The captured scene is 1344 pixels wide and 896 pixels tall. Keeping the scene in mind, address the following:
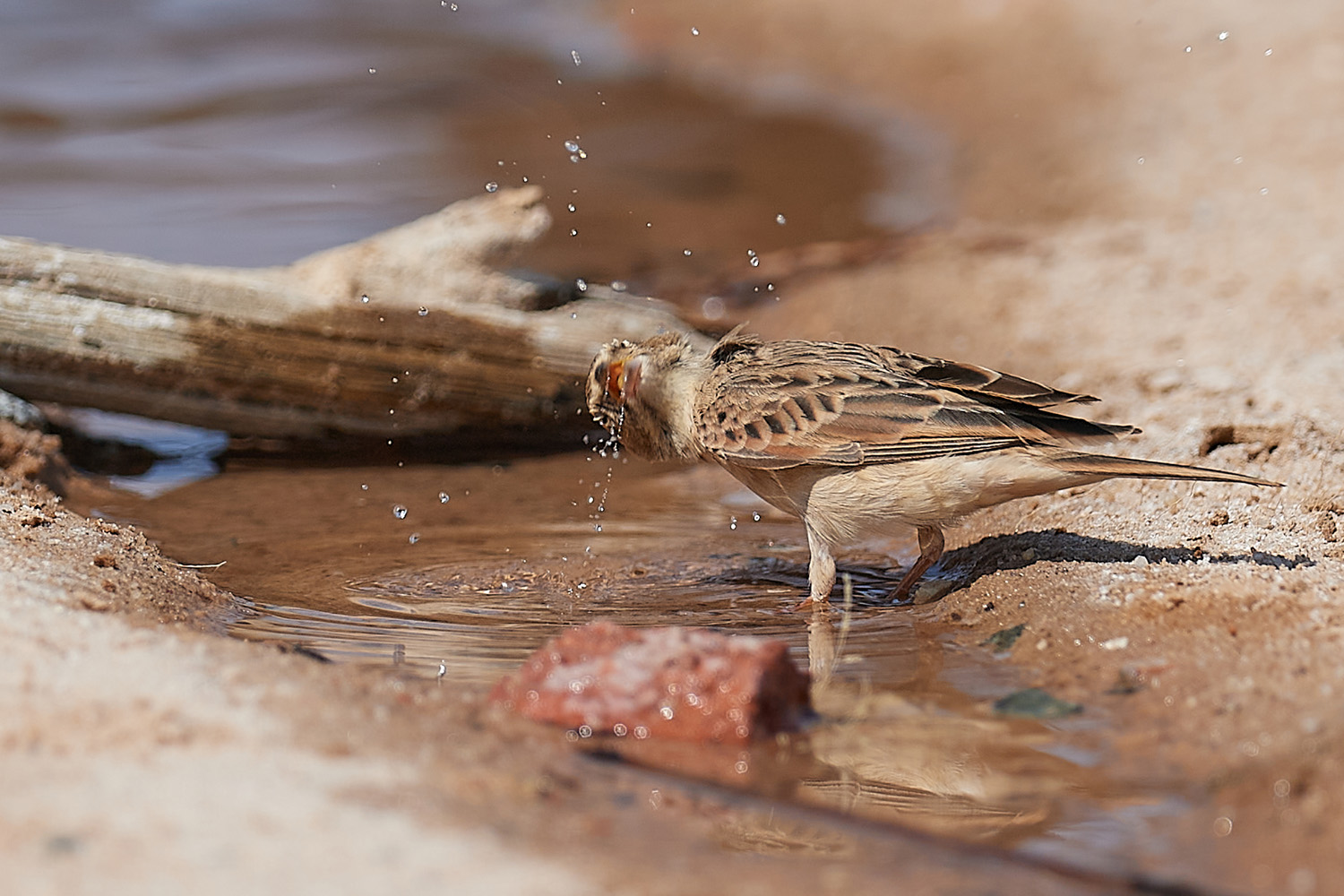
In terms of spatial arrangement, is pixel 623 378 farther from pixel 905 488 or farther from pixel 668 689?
pixel 668 689

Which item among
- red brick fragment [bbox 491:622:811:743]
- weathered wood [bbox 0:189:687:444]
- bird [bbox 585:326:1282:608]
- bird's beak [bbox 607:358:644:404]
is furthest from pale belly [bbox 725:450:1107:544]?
weathered wood [bbox 0:189:687:444]

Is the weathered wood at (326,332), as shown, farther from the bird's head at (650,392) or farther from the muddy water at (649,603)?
the bird's head at (650,392)

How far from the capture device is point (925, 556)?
5.19 m

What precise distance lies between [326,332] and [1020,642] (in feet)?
13.0

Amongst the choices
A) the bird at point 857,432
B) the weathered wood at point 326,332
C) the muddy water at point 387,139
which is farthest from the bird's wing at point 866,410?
the muddy water at point 387,139

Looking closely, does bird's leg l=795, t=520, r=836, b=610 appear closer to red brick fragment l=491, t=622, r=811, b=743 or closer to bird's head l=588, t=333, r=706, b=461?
bird's head l=588, t=333, r=706, b=461

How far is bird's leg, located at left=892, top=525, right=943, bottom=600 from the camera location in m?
5.14

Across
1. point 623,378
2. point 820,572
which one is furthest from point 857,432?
point 623,378

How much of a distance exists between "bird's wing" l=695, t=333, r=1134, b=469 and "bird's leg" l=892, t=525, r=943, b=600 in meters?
0.51

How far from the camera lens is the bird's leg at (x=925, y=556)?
514 centimetres

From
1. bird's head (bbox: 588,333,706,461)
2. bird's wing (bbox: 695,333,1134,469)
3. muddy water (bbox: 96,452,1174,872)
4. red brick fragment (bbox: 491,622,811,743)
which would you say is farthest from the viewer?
bird's head (bbox: 588,333,706,461)

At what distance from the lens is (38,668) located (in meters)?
3.27

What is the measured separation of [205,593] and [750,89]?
39.0 ft

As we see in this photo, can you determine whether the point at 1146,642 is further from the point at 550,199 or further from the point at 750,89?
the point at 750,89
